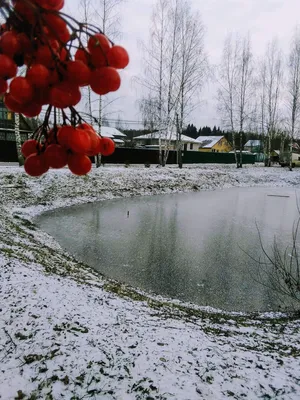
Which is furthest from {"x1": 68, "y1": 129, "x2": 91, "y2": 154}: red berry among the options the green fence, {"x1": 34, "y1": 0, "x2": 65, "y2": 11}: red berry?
the green fence

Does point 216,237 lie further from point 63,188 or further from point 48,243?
point 63,188

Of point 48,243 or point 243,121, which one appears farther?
point 243,121

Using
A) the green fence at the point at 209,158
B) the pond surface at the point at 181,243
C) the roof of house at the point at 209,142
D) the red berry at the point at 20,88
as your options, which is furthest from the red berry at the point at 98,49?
the roof of house at the point at 209,142

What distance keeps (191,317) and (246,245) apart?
13.4 feet

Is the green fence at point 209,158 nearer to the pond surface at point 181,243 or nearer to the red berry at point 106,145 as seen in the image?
the pond surface at point 181,243

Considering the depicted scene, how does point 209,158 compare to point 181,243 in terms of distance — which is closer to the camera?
point 181,243

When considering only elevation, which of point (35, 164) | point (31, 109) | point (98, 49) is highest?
point (98, 49)

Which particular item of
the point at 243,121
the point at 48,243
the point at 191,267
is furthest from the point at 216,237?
the point at 243,121

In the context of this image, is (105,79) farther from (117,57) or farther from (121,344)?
(121,344)

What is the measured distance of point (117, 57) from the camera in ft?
1.92

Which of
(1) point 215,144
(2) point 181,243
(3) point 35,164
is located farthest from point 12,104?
(1) point 215,144

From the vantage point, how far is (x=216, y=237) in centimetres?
820

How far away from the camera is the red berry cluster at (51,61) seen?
54 cm

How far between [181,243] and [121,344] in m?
4.93
